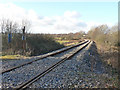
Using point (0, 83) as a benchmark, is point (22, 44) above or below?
above

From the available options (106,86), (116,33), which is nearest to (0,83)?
(106,86)

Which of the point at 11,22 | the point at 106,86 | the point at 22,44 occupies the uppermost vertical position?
the point at 11,22

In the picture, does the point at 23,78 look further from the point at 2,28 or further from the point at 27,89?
the point at 2,28

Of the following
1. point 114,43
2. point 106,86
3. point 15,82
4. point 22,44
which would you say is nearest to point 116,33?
point 114,43

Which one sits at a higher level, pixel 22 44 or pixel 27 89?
pixel 22 44

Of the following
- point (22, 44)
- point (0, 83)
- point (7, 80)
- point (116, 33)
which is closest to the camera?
point (0, 83)

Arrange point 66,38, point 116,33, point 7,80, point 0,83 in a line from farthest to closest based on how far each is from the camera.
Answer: point 66,38 → point 116,33 → point 7,80 → point 0,83

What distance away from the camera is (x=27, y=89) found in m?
4.58

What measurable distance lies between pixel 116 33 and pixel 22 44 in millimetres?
22226

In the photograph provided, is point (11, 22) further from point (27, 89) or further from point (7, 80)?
point (27, 89)

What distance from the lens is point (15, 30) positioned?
1906cm

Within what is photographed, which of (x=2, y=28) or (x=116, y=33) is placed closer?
(x=2, y=28)

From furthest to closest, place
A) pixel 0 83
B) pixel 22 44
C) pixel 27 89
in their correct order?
pixel 22 44, pixel 0 83, pixel 27 89

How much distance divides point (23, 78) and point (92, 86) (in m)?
3.10
